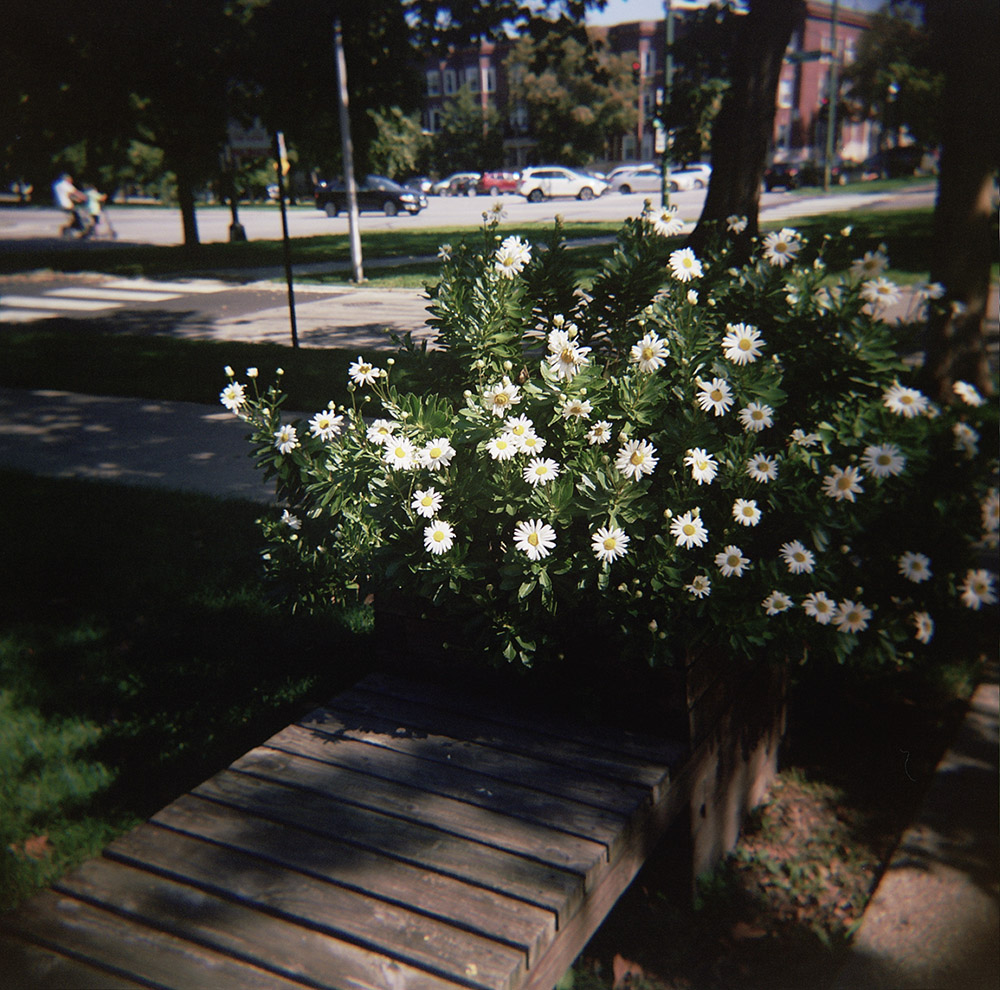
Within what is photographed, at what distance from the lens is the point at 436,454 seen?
232cm

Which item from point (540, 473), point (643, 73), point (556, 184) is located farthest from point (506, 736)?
point (643, 73)

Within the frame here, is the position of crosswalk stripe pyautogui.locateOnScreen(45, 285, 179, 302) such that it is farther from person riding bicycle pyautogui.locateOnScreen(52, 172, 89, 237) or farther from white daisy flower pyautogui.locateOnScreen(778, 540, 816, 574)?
white daisy flower pyautogui.locateOnScreen(778, 540, 816, 574)

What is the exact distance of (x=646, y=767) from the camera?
7.39 ft

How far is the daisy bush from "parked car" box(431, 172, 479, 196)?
2318 mm

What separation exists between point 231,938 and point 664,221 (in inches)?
93.1

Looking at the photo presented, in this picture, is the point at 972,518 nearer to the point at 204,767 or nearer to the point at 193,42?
the point at 204,767

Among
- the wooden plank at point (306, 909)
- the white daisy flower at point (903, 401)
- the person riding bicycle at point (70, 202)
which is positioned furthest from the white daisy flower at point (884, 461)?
the person riding bicycle at point (70, 202)

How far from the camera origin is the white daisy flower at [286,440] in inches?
99.3

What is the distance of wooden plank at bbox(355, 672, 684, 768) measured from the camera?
2.33 meters

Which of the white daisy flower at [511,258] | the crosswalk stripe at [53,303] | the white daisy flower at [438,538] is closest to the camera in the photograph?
the white daisy flower at [438,538]

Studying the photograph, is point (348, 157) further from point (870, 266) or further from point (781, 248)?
point (870, 266)

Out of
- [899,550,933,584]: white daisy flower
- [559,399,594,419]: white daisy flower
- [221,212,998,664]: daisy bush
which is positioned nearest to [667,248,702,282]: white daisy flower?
[221,212,998,664]: daisy bush

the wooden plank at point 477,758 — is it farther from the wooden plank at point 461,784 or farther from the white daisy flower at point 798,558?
the white daisy flower at point 798,558

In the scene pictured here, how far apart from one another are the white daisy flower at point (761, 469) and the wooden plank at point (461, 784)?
955mm
